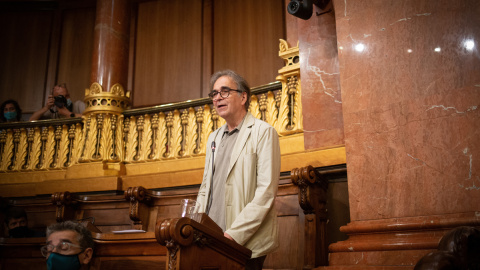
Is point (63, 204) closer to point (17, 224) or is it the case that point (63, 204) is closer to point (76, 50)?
point (17, 224)

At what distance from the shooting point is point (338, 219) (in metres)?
3.48

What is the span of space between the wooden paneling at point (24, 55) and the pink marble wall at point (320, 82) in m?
6.12

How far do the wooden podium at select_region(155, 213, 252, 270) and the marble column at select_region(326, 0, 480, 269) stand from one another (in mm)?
768

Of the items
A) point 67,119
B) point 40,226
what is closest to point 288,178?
point 40,226

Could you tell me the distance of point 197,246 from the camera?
5.94 feet

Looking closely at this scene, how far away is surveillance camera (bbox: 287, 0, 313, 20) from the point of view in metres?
3.77

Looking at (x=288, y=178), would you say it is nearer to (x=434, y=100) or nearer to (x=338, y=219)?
(x=338, y=219)

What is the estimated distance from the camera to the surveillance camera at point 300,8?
12.4 feet

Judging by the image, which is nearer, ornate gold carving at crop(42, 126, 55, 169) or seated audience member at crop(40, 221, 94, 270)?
seated audience member at crop(40, 221, 94, 270)

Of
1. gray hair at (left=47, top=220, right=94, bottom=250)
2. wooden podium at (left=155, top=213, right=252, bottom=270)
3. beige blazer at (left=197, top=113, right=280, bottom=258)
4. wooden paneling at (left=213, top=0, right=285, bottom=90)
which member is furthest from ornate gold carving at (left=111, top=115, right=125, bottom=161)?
wooden podium at (left=155, top=213, right=252, bottom=270)

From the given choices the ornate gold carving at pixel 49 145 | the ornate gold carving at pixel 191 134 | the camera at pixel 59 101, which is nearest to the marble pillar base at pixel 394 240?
the ornate gold carving at pixel 191 134

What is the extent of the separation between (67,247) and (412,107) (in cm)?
198

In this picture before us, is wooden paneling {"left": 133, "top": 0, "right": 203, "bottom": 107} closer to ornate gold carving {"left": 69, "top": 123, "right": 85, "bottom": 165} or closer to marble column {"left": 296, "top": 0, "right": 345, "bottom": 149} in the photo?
ornate gold carving {"left": 69, "top": 123, "right": 85, "bottom": 165}

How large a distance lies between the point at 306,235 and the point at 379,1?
165 centimetres
